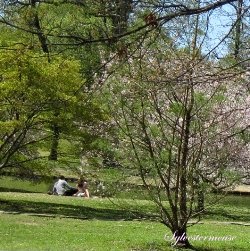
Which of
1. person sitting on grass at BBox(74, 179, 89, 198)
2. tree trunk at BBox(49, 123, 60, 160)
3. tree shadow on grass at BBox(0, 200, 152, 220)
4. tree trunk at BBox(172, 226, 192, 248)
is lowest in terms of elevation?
tree trunk at BBox(172, 226, 192, 248)

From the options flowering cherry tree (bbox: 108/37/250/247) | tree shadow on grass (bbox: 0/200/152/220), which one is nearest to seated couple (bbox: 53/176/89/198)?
tree shadow on grass (bbox: 0/200/152/220)

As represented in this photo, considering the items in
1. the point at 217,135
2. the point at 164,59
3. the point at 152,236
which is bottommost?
the point at 152,236

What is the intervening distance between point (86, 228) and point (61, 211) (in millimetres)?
3393

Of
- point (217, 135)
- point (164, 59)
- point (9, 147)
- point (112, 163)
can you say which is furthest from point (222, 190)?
point (9, 147)

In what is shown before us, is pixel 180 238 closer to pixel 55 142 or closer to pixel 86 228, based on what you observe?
pixel 86 228

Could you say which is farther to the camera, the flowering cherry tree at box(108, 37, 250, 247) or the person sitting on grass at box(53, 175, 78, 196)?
the person sitting on grass at box(53, 175, 78, 196)

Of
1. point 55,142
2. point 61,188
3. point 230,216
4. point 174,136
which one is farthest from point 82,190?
point 174,136

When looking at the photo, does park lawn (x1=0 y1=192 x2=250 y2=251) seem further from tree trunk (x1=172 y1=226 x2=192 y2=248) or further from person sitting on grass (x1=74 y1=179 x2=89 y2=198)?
person sitting on grass (x1=74 y1=179 x2=89 y2=198)

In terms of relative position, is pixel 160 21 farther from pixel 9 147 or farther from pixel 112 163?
pixel 9 147

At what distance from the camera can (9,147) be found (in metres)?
18.5

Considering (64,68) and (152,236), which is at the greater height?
(64,68)

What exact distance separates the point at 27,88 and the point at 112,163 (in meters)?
→ 3.05

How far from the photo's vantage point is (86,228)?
14.1 metres

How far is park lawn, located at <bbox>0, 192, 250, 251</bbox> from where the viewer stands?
1134cm
